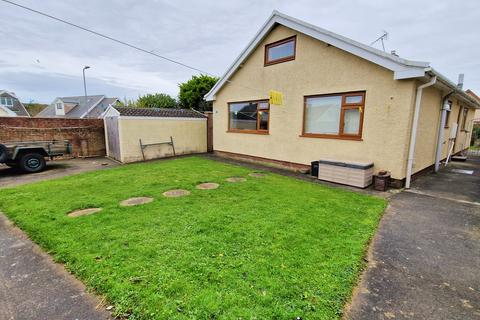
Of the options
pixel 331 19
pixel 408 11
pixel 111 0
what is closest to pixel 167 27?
pixel 111 0

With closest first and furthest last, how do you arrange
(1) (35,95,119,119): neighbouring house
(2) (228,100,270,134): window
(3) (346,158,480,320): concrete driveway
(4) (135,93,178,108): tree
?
(3) (346,158,480,320): concrete driveway, (2) (228,100,270,134): window, (4) (135,93,178,108): tree, (1) (35,95,119,119): neighbouring house

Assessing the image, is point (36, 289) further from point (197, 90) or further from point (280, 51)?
point (197, 90)

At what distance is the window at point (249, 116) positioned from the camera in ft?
32.6

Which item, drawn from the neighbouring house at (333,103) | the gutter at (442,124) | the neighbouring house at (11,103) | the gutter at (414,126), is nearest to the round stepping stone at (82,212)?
the neighbouring house at (333,103)

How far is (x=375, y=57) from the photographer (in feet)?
20.5

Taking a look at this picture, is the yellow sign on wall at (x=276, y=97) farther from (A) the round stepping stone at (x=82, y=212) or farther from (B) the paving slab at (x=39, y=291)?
(B) the paving slab at (x=39, y=291)

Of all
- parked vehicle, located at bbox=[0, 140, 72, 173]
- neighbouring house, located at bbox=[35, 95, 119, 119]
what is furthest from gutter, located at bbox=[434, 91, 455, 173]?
neighbouring house, located at bbox=[35, 95, 119, 119]

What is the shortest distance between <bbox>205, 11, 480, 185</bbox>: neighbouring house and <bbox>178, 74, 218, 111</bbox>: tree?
25.9 feet

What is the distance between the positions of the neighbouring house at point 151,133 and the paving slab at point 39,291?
8055 millimetres

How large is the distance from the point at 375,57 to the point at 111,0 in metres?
8.46

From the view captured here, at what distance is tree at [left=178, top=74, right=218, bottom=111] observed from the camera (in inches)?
736

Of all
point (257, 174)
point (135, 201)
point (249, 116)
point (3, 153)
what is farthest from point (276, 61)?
point (3, 153)

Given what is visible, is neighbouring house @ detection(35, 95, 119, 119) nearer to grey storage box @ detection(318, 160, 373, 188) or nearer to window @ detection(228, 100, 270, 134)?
window @ detection(228, 100, 270, 134)

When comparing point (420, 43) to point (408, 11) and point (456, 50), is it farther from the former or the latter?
point (408, 11)
